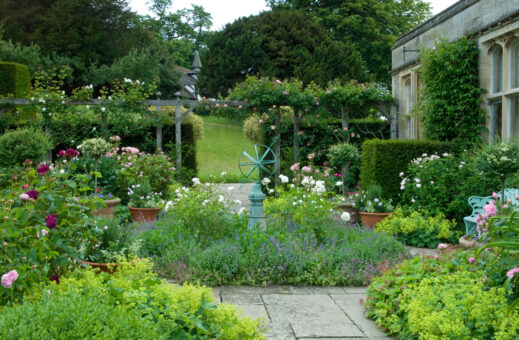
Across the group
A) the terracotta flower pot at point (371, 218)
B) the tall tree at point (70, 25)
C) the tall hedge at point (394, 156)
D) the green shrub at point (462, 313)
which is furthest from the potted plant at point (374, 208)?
the tall tree at point (70, 25)

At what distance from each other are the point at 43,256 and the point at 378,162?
566cm

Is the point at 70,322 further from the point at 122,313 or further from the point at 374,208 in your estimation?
the point at 374,208

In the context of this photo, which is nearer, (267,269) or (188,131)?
(267,269)

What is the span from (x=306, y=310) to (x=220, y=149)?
→ 17.9 metres

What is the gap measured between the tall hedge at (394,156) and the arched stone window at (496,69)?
1.04 metres

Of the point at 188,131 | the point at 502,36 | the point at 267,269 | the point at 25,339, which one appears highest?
the point at 502,36

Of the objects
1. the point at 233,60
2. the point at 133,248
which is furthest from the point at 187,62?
the point at 133,248

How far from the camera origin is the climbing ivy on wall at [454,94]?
295 inches

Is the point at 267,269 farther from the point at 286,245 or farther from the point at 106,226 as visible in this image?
the point at 106,226

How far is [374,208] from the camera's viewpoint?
7.11m

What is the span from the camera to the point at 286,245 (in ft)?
15.6

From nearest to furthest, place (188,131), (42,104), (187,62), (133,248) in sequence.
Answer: (133,248) < (42,104) < (188,131) < (187,62)

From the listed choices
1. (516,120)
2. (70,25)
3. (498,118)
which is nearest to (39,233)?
(516,120)

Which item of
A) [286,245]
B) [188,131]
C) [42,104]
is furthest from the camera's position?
[188,131]
